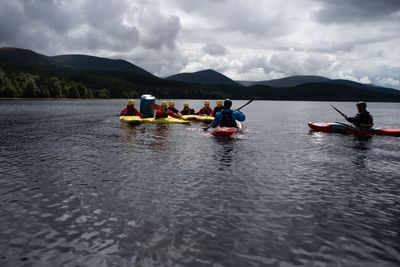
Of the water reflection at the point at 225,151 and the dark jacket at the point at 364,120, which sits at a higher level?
the dark jacket at the point at 364,120

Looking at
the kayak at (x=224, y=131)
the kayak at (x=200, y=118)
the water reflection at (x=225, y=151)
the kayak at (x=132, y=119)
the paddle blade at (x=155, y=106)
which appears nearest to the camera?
the water reflection at (x=225, y=151)

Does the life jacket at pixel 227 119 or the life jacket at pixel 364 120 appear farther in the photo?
the life jacket at pixel 364 120

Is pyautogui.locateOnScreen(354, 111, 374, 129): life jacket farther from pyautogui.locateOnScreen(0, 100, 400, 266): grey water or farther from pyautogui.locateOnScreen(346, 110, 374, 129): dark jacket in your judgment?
pyautogui.locateOnScreen(0, 100, 400, 266): grey water

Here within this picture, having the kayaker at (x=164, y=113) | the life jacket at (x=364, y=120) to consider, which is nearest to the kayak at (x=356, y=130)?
the life jacket at (x=364, y=120)

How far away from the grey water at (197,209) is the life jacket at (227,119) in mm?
9217

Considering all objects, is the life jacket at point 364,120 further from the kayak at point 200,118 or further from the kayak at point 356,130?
the kayak at point 200,118

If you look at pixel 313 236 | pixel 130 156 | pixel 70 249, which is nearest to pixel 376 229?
pixel 313 236

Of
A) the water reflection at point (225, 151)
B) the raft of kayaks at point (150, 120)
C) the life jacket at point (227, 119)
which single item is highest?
the life jacket at point (227, 119)

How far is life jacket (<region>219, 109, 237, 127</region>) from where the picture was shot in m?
29.7

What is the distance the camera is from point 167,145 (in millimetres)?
24266

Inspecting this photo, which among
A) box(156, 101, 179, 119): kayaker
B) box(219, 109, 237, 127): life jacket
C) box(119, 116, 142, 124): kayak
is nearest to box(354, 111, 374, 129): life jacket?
box(219, 109, 237, 127): life jacket

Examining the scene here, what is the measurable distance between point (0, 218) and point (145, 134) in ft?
69.3

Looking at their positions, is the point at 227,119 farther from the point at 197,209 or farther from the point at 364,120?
the point at 197,209

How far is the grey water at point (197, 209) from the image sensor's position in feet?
26.1
